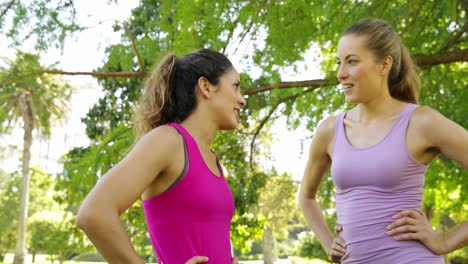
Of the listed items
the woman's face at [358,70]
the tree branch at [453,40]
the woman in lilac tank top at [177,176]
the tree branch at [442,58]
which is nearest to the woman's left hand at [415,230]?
the woman's face at [358,70]

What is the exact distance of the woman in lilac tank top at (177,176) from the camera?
197 cm

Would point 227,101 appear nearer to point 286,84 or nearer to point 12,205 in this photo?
point 286,84

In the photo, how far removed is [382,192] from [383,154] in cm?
14

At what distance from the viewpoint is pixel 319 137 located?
9.80 ft

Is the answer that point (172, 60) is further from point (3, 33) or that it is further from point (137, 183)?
point (3, 33)

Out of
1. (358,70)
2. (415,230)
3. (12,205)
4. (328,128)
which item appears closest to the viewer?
(415,230)

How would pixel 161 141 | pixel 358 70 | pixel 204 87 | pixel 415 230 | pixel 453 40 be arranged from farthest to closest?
pixel 453 40
pixel 358 70
pixel 415 230
pixel 204 87
pixel 161 141

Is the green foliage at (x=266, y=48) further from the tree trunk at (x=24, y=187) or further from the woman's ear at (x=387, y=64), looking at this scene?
the tree trunk at (x=24, y=187)

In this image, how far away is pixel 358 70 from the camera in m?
2.72

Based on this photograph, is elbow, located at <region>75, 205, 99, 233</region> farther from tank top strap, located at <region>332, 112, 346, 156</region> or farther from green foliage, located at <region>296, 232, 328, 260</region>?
green foliage, located at <region>296, 232, 328, 260</region>

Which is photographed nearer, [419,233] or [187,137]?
[187,137]

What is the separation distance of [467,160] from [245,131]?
250 inches

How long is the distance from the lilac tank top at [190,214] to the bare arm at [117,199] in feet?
Answer: 0.38

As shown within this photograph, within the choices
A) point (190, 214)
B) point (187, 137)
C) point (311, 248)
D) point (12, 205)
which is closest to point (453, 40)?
point (187, 137)
